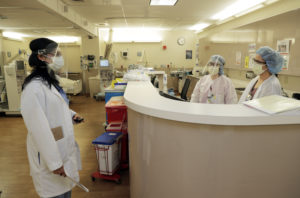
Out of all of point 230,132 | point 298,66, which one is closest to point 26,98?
point 230,132

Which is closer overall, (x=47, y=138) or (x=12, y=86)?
(x=47, y=138)

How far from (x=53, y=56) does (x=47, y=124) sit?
18.6 inches

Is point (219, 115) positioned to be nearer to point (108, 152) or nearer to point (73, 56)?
point (108, 152)

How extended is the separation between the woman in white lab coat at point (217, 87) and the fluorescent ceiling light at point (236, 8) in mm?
2555

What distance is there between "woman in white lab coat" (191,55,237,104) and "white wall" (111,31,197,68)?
6226 millimetres

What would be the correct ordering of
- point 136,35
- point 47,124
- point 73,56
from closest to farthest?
point 47,124 < point 136,35 < point 73,56

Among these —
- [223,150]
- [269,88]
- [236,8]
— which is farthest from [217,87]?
[236,8]

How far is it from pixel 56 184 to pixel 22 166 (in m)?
1.85

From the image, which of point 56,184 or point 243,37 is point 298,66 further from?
point 56,184

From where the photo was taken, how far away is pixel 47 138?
1206 millimetres

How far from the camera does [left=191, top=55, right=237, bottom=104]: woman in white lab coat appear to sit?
98.3 inches

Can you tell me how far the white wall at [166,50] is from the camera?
27.9ft

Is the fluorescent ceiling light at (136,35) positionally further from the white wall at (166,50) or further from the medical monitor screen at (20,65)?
the medical monitor screen at (20,65)

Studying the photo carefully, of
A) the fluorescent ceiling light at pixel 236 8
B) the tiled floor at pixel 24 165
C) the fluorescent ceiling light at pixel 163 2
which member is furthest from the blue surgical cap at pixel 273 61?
the fluorescent ceiling light at pixel 163 2
